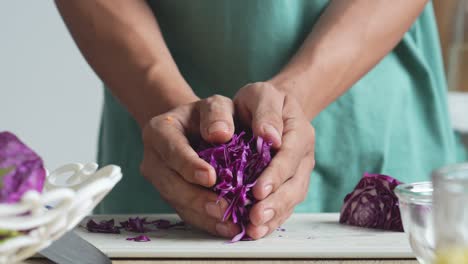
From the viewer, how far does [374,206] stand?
1038 mm

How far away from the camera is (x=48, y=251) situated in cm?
79

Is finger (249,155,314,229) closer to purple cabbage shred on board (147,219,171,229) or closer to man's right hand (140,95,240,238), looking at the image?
man's right hand (140,95,240,238)

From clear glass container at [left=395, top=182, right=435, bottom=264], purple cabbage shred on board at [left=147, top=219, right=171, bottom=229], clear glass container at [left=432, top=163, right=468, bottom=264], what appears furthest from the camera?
purple cabbage shred on board at [left=147, top=219, right=171, bottom=229]

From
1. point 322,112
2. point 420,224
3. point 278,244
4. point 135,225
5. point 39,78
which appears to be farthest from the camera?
point 39,78

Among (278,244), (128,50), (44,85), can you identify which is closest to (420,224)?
(278,244)

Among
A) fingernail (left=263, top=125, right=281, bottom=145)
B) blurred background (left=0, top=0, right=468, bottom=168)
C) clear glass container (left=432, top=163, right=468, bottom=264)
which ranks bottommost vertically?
blurred background (left=0, top=0, right=468, bottom=168)

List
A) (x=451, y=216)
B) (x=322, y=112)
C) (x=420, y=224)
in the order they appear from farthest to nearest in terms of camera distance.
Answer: (x=322, y=112) → (x=420, y=224) → (x=451, y=216)

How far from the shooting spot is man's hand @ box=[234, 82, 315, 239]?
967mm

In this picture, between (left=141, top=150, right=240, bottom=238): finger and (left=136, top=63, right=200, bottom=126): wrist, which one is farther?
(left=136, top=63, right=200, bottom=126): wrist

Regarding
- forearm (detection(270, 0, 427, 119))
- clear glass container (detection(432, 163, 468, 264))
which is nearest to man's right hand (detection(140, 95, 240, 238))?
forearm (detection(270, 0, 427, 119))

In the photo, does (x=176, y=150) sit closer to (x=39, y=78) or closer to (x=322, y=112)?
(x=322, y=112)

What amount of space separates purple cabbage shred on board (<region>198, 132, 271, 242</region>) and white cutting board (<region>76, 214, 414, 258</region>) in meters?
0.04

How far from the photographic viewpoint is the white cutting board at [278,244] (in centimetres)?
88

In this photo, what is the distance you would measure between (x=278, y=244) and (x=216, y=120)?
0.19 metres
